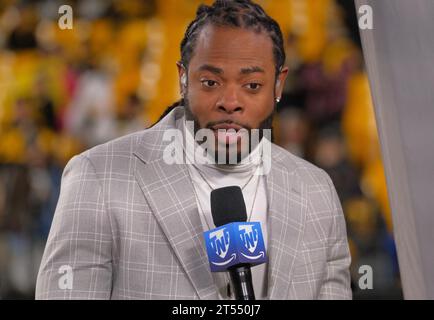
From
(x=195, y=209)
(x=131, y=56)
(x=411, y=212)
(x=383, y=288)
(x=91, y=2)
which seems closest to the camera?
(x=411, y=212)

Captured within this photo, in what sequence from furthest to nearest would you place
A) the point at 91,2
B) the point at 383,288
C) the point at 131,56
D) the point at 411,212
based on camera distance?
1. the point at 131,56
2. the point at 91,2
3. the point at 383,288
4. the point at 411,212

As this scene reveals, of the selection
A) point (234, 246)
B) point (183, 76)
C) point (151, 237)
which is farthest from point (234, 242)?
point (183, 76)

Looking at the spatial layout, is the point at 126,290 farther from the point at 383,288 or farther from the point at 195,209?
the point at 383,288

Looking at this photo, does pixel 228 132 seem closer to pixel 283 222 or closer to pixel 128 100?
pixel 283 222

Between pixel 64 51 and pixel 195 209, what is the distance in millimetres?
2070

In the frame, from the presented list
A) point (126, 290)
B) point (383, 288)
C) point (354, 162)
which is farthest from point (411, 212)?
point (354, 162)

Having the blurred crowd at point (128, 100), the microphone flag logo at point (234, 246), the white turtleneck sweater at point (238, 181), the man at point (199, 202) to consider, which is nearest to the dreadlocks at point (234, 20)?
the man at point (199, 202)

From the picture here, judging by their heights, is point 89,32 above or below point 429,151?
above

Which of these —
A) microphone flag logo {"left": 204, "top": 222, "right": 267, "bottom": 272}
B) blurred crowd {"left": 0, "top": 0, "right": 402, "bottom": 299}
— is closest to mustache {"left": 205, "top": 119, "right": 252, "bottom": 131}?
microphone flag logo {"left": 204, "top": 222, "right": 267, "bottom": 272}

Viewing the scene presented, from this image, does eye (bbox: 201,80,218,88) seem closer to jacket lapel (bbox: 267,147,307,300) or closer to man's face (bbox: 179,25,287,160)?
man's face (bbox: 179,25,287,160)

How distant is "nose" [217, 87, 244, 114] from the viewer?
993 mm

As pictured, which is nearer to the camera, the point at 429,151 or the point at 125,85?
the point at 429,151

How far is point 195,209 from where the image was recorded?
1.02m
